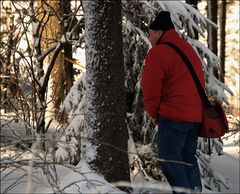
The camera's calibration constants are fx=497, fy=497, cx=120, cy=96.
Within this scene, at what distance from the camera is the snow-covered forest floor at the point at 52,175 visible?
93.0 inches

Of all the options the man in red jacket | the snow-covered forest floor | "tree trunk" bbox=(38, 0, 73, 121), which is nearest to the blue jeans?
the man in red jacket

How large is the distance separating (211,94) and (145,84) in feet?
10.2

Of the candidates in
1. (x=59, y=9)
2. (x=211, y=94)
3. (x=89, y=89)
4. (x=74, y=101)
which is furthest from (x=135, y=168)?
(x=59, y=9)

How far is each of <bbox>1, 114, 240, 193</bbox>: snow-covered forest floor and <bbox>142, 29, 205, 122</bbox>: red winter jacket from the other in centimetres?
65

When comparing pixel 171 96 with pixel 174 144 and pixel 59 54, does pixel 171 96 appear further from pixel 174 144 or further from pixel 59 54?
pixel 59 54

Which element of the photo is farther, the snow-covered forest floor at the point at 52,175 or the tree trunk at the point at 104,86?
the tree trunk at the point at 104,86

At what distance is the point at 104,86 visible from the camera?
4.23m

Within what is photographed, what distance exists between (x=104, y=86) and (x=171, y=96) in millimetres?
577

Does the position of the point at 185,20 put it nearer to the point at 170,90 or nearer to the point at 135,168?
the point at 135,168

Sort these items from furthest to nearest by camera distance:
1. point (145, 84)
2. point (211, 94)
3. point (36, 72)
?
point (36, 72), point (211, 94), point (145, 84)

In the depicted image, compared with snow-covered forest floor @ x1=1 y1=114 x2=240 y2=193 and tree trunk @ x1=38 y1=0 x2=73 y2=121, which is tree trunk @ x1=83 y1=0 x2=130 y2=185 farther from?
tree trunk @ x1=38 y1=0 x2=73 y2=121

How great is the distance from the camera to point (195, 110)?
415cm

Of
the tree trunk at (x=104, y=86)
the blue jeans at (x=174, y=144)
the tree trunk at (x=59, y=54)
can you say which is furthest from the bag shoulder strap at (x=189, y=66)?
the tree trunk at (x=59, y=54)

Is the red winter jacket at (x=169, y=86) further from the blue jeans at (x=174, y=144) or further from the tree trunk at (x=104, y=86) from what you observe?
the tree trunk at (x=104, y=86)
